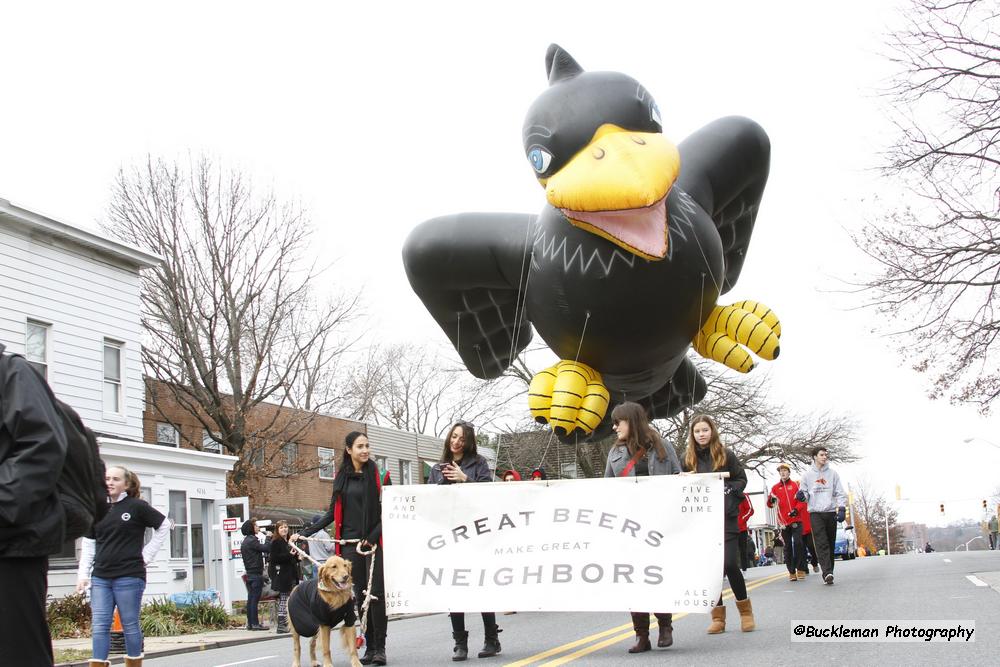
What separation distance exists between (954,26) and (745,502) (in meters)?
9.36

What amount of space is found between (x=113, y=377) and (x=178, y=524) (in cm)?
356

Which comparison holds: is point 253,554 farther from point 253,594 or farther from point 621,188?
point 621,188

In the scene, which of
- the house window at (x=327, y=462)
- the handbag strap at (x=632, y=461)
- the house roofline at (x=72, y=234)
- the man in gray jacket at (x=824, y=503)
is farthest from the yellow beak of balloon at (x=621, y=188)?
the house window at (x=327, y=462)

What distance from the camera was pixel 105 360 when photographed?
74.1 ft

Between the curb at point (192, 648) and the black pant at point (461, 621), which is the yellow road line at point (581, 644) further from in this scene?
the curb at point (192, 648)

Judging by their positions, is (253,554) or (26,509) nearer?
(26,509)

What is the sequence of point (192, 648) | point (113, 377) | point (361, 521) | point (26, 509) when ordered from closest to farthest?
point (26, 509)
point (361, 521)
point (192, 648)
point (113, 377)

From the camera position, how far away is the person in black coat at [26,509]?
3.29 meters

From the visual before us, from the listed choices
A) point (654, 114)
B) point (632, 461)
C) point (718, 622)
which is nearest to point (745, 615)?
point (718, 622)

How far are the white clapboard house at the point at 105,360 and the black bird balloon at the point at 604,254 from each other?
11518mm

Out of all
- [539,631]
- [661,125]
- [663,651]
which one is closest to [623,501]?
[663,651]

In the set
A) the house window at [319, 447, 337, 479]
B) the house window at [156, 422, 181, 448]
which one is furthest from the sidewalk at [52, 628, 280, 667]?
the house window at [319, 447, 337, 479]

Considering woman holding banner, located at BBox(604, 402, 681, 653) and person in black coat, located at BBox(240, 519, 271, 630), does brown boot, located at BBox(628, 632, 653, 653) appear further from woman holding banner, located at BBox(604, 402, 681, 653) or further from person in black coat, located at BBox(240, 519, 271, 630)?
person in black coat, located at BBox(240, 519, 271, 630)

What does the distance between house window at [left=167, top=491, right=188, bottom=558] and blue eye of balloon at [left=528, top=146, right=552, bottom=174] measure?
15.2 metres
